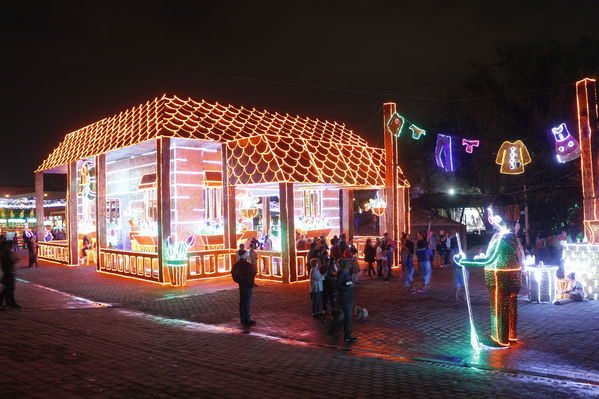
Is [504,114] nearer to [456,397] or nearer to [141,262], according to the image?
[141,262]

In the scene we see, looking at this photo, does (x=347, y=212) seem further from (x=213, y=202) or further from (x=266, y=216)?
(x=213, y=202)

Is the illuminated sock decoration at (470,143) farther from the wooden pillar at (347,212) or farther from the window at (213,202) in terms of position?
the window at (213,202)

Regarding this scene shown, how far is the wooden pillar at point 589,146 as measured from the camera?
527 inches

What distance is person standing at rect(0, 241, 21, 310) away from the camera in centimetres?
1140

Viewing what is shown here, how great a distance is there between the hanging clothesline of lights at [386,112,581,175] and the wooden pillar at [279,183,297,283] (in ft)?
17.7

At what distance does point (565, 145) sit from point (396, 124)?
6.09 metres

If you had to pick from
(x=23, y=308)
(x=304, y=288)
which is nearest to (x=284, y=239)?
(x=304, y=288)

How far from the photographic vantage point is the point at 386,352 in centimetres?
796

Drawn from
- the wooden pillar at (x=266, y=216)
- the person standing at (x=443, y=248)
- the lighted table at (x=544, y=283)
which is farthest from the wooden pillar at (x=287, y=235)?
the wooden pillar at (x=266, y=216)

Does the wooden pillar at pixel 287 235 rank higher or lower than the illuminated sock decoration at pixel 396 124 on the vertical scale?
lower

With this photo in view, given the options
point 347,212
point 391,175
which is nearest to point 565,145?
point 391,175

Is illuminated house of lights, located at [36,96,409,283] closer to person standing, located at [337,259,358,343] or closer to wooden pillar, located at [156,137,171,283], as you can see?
wooden pillar, located at [156,137,171,283]

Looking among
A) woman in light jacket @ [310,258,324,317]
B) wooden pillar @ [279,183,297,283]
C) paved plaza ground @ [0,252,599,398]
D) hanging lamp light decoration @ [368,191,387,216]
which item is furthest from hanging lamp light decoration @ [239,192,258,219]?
woman in light jacket @ [310,258,324,317]

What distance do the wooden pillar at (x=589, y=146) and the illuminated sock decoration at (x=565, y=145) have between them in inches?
10.2
